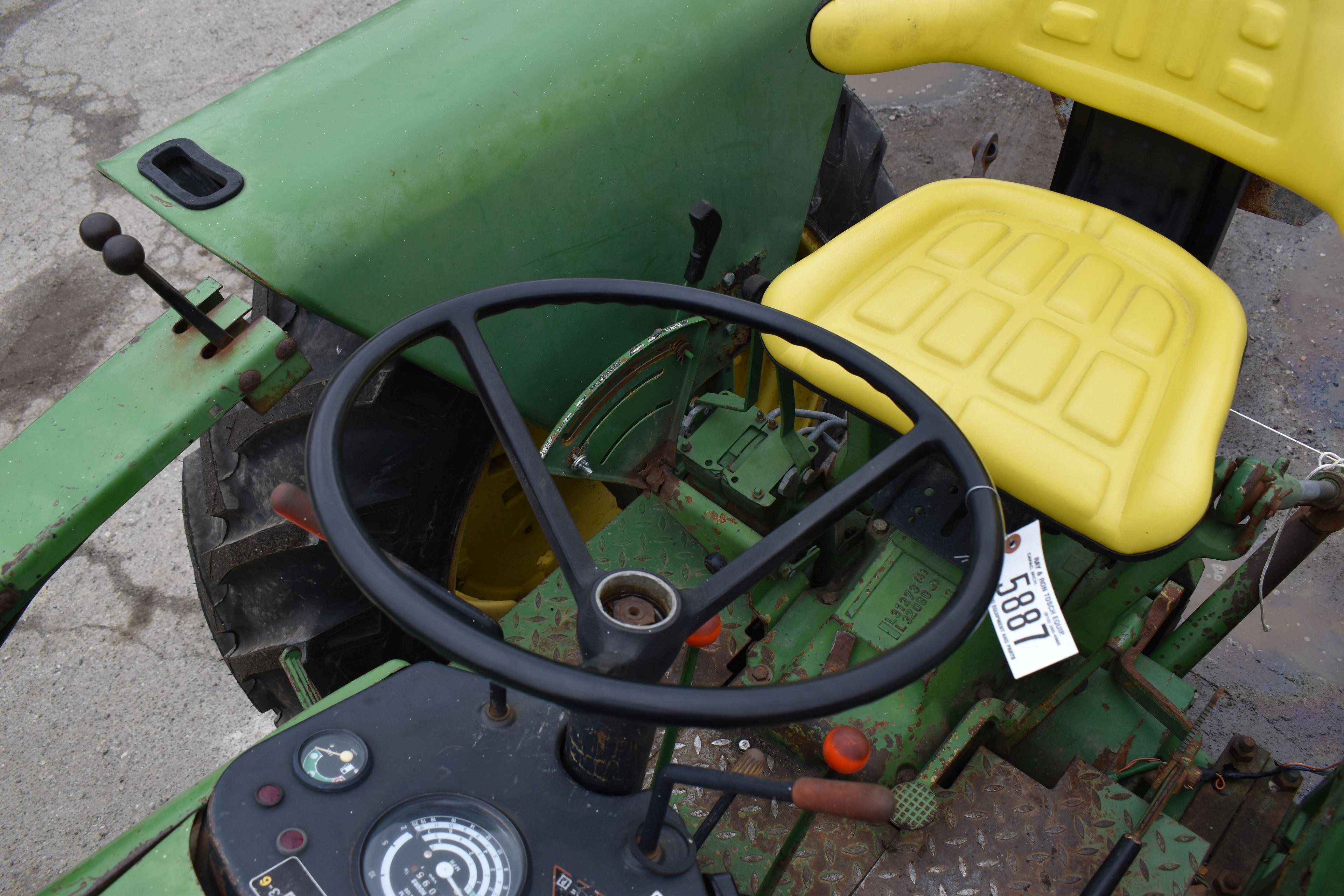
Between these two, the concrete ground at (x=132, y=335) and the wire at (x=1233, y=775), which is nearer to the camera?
the wire at (x=1233, y=775)

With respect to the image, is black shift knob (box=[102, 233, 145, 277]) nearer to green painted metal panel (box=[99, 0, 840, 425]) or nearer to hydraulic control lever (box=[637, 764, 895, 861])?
green painted metal panel (box=[99, 0, 840, 425])

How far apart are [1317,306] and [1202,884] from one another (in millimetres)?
1801

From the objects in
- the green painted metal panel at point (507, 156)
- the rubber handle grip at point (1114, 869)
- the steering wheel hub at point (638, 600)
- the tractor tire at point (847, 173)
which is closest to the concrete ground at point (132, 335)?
the rubber handle grip at point (1114, 869)

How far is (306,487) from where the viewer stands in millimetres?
1074

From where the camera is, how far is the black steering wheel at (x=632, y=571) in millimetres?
588

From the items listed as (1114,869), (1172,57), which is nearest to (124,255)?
(1114,869)

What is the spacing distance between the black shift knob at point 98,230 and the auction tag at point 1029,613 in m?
0.92

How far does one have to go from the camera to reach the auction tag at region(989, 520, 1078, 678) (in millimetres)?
1110

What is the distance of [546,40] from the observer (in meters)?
1.10

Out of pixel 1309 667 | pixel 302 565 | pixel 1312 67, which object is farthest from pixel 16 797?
pixel 1309 667

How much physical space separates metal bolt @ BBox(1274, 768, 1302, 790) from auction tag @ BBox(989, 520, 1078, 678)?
51 cm

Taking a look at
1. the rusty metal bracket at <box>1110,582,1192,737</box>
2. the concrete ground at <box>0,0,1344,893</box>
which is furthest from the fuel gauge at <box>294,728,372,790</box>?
the concrete ground at <box>0,0,1344,893</box>

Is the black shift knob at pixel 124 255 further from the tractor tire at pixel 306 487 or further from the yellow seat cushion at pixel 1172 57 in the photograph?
the yellow seat cushion at pixel 1172 57

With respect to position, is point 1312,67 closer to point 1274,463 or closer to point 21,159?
point 1274,463
